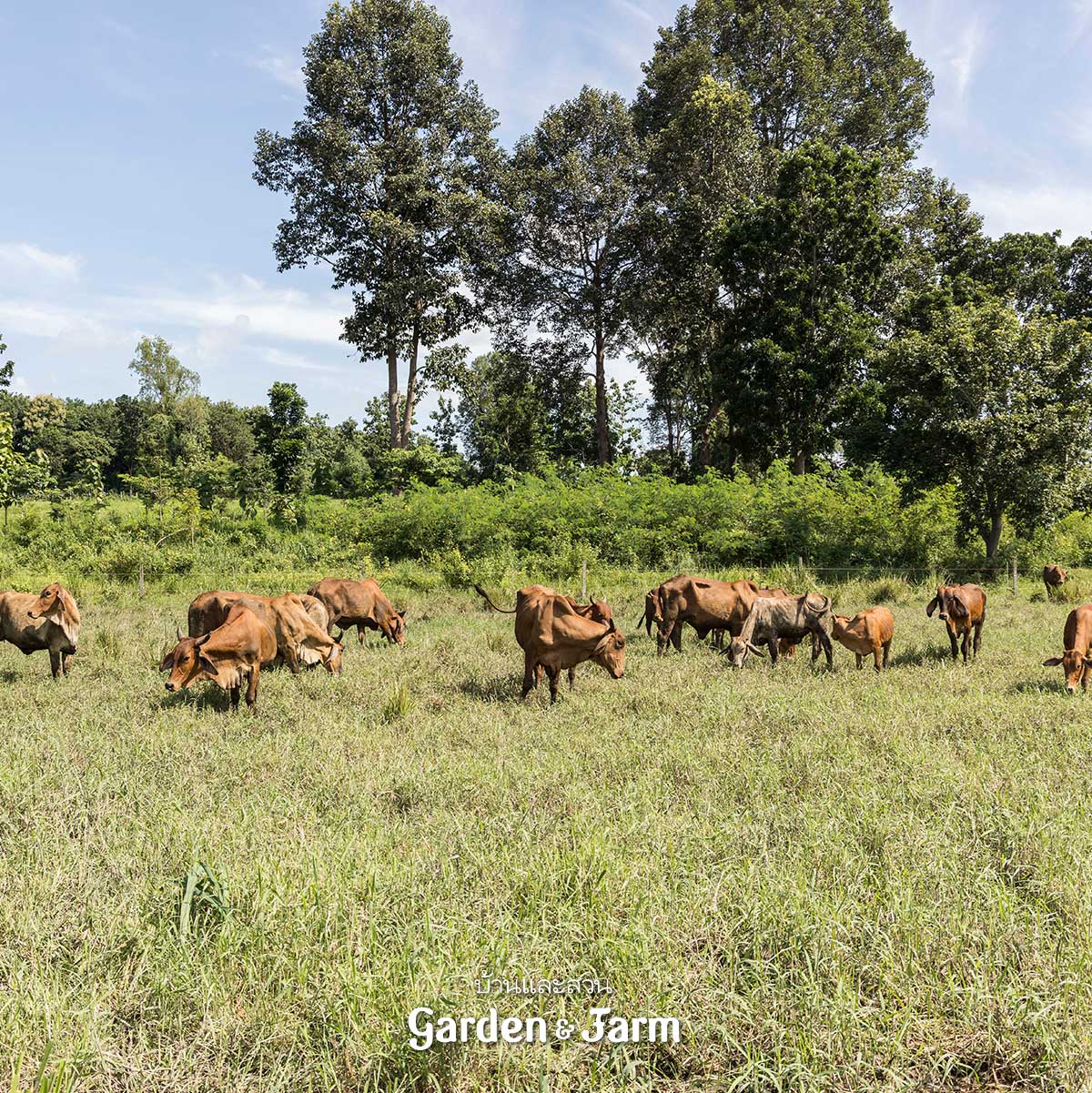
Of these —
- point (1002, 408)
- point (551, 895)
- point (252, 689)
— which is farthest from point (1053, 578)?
point (551, 895)

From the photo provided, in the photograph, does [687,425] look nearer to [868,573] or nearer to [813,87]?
[813,87]

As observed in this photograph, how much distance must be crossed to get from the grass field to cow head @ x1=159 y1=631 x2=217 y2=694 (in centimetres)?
49

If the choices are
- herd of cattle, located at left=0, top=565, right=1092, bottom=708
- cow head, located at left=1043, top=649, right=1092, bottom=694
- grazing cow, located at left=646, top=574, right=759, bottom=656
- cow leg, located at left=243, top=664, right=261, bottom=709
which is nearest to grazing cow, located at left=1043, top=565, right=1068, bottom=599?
herd of cattle, located at left=0, top=565, right=1092, bottom=708

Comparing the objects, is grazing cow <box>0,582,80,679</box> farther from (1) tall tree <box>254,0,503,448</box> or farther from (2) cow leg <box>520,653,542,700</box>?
(1) tall tree <box>254,0,503,448</box>

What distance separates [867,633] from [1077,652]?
8.16 feet

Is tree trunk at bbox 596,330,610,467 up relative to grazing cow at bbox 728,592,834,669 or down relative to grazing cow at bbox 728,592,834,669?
up

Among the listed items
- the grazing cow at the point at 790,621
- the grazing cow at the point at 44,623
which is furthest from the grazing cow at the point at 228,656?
the grazing cow at the point at 790,621

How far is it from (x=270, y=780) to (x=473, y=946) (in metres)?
3.09

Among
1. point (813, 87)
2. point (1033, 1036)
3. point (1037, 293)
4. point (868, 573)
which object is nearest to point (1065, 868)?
point (1033, 1036)

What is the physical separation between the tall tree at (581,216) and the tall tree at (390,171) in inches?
92.1

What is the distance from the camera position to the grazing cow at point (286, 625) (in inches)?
398

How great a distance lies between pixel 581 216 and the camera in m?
34.5

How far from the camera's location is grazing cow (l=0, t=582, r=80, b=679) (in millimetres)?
10141

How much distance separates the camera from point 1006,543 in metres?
25.4
